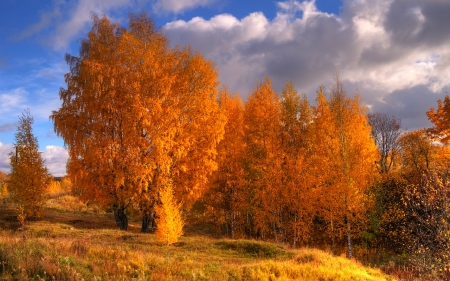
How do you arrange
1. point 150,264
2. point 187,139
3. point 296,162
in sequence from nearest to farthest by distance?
point 150,264 → point 187,139 → point 296,162

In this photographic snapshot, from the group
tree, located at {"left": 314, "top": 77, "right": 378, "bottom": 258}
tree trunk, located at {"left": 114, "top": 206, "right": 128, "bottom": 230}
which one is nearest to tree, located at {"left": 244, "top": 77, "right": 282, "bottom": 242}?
tree, located at {"left": 314, "top": 77, "right": 378, "bottom": 258}

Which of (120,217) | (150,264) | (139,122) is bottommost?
(150,264)

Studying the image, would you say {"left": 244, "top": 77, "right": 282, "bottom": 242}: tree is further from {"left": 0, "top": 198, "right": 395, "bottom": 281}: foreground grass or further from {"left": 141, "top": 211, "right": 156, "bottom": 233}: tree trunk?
Answer: {"left": 141, "top": 211, "right": 156, "bottom": 233}: tree trunk

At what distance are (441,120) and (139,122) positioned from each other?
2820 cm

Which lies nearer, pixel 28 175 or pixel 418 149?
pixel 28 175

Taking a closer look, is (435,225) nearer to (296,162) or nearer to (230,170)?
(296,162)

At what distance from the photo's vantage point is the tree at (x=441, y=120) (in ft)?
99.9

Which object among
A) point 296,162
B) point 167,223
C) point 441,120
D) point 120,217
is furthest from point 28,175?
point 441,120

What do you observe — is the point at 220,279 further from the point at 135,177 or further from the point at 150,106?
the point at 150,106

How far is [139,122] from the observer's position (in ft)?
68.7

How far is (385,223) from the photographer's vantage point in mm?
26391

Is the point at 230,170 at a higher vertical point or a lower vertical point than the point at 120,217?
higher

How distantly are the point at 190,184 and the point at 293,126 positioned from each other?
27.6 feet

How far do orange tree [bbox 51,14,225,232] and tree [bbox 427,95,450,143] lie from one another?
2266 centimetres
